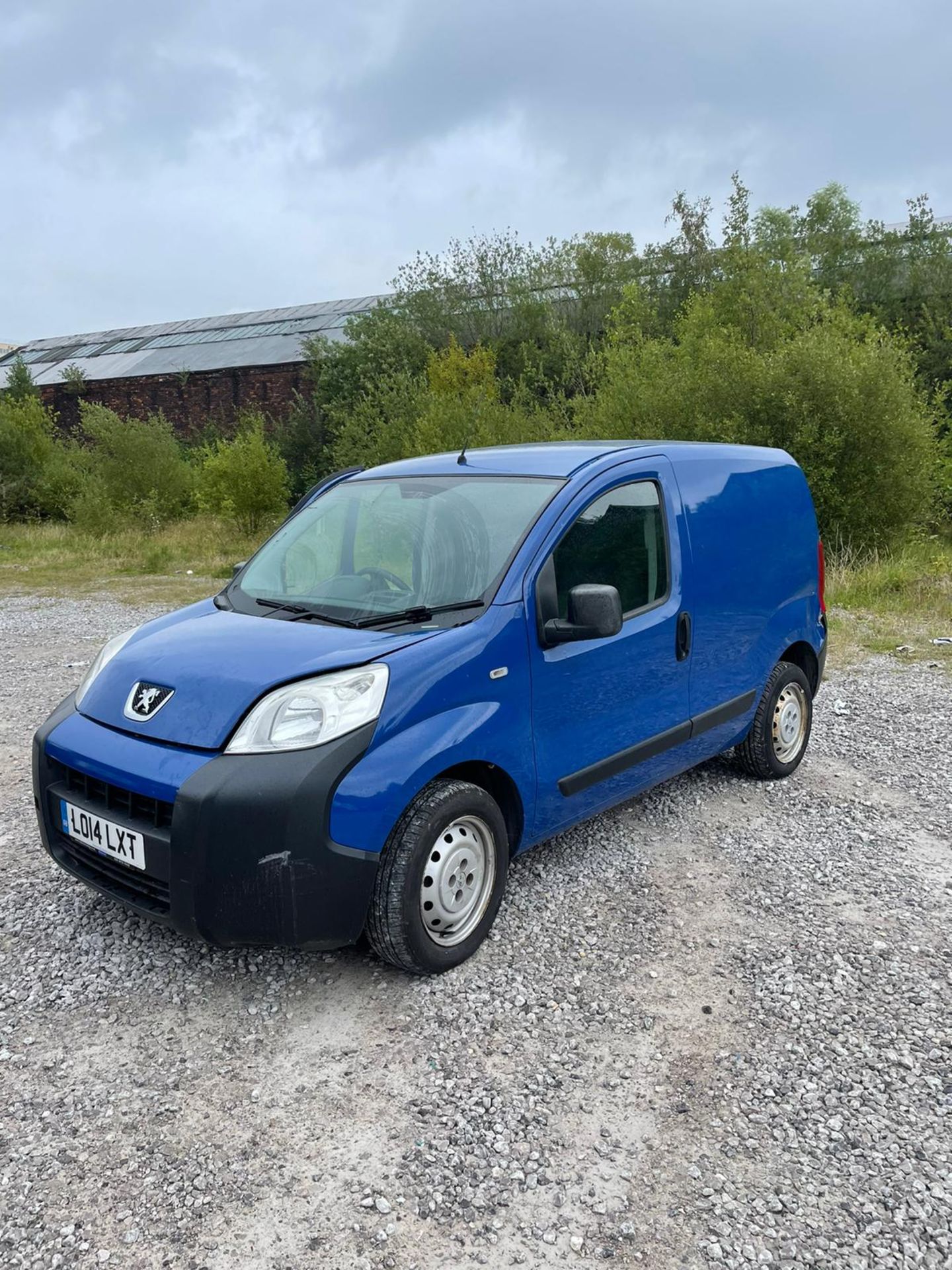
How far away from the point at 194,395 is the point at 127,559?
27727 millimetres

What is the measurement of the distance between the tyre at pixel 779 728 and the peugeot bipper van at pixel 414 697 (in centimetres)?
38

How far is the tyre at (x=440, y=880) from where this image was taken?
3.06 metres

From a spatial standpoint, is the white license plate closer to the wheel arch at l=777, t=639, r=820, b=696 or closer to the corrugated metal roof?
the wheel arch at l=777, t=639, r=820, b=696

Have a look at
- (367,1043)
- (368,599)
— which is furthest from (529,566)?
(367,1043)

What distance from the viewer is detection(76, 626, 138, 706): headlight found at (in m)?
3.57

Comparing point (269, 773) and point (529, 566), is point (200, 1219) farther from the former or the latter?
point (529, 566)

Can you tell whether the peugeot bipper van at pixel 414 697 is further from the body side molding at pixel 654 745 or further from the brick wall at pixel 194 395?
the brick wall at pixel 194 395

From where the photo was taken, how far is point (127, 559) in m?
20.7

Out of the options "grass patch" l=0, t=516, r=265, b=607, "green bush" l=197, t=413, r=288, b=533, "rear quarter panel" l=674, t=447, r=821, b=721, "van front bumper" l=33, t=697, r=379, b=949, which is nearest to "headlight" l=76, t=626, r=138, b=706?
"van front bumper" l=33, t=697, r=379, b=949

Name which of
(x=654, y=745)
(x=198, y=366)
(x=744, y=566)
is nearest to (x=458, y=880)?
(x=654, y=745)

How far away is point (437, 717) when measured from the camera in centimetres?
318

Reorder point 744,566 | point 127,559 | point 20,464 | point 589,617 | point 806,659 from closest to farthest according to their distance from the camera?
point 589,617, point 744,566, point 806,659, point 127,559, point 20,464

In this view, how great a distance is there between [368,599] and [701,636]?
5.46 ft

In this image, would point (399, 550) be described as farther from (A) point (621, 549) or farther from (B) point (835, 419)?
(B) point (835, 419)
